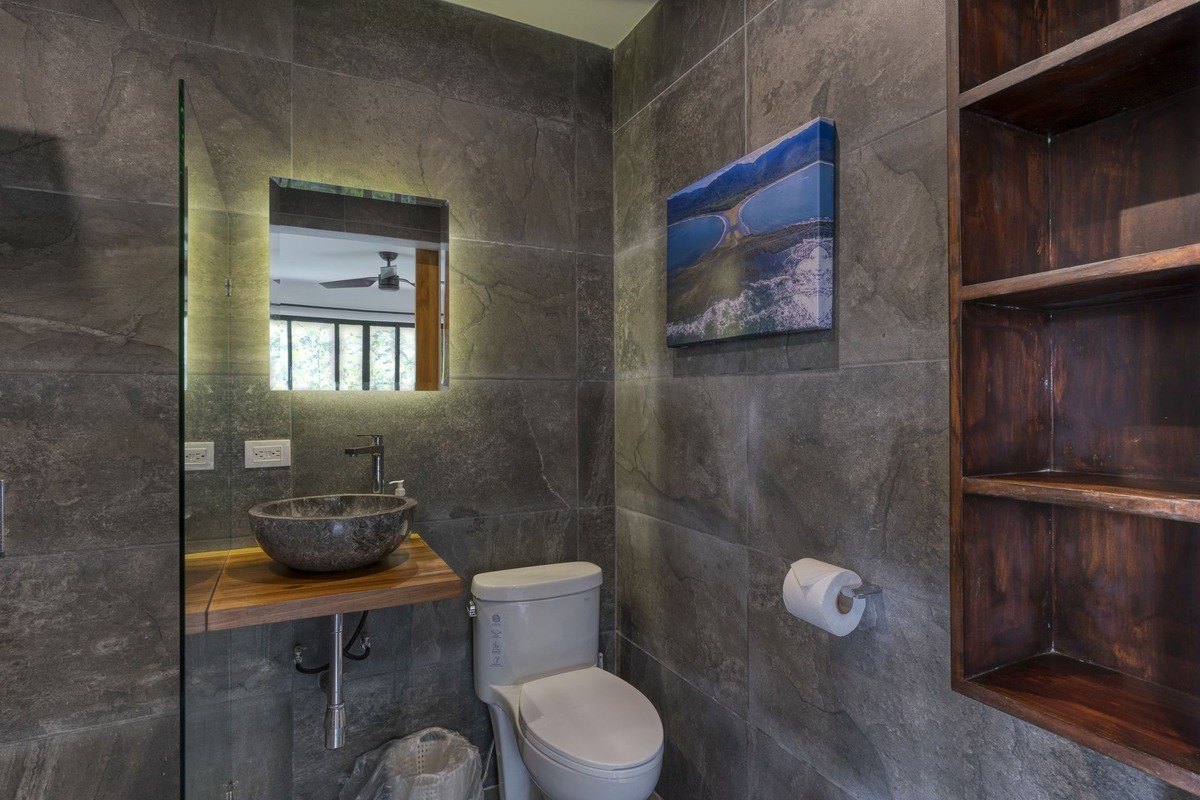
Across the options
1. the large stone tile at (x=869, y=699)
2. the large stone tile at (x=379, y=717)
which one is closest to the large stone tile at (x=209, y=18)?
the large stone tile at (x=379, y=717)

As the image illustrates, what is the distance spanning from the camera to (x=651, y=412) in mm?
2150

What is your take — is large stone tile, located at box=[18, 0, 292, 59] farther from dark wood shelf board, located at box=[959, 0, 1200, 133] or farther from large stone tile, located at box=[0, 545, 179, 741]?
dark wood shelf board, located at box=[959, 0, 1200, 133]

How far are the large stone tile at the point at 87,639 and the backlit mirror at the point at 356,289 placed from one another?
0.64 m

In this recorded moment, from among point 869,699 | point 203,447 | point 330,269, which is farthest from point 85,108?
point 869,699

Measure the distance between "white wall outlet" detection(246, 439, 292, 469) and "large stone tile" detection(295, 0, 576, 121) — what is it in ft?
3.84

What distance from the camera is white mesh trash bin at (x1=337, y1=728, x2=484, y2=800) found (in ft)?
6.07

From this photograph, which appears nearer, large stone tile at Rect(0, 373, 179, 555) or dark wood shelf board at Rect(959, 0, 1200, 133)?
dark wood shelf board at Rect(959, 0, 1200, 133)

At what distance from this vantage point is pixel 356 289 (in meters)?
2.01

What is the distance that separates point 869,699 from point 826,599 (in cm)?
26

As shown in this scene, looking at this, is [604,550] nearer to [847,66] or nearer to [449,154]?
[449,154]

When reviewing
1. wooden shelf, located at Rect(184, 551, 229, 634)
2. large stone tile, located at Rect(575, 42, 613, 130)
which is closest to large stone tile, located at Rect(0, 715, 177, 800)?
wooden shelf, located at Rect(184, 551, 229, 634)

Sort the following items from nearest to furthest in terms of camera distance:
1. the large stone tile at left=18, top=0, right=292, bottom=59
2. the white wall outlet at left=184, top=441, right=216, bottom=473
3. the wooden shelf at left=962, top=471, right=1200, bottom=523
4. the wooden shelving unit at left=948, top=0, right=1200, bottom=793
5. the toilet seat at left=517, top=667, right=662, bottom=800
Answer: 1. the wooden shelf at left=962, top=471, right=1200, bottom=523
2. the wooden shelving unit at left=948, top=0, right=1200, bottom=793
3. the white wall outlet at left=184, top=441, right=216, bottom=473
4. the toilet seat at left=517, top=667, right=662, bottom=800
5. the large stone tile at left=18, top=0, right=292, bottom=59

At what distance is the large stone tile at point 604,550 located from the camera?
2.33 metres

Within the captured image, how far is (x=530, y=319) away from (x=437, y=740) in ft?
4.68
